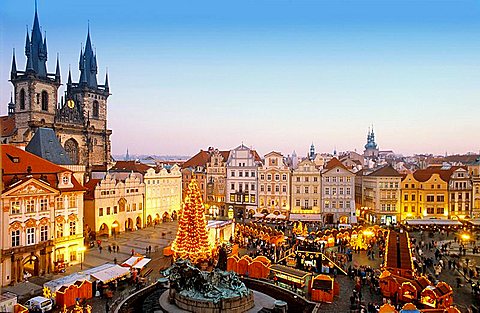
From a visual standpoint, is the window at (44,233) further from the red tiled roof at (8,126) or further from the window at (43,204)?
the red tiled roof at (8,126)

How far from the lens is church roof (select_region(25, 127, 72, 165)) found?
32344 mm

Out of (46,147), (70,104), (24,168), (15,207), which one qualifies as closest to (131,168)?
(70,104)

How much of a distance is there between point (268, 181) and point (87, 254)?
74.7ft

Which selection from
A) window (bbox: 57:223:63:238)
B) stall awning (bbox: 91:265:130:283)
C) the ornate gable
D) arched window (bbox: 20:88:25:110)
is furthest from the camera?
arched window (bbox: 20:88:25:110)

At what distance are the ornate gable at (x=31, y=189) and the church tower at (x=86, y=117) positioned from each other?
2883cm

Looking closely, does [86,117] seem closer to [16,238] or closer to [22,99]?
[22,99]

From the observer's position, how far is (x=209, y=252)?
2475 cm

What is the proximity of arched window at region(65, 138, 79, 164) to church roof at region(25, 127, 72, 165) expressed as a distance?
62.2 ft

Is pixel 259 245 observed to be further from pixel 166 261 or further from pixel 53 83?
pixel 53 83

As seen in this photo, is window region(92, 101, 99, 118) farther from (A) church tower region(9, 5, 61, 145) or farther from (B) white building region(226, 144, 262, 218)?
(B) white building region(226, 144, 262, 218)

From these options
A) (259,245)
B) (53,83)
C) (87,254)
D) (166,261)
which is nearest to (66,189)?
(87,254)

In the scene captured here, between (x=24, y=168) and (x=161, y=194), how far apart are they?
22.8 metres

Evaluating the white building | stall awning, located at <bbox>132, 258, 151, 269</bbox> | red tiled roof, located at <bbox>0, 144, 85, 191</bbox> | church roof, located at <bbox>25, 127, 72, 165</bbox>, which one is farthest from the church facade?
stall awning, located at <bbox>132, 258, 151, 269</bbox>

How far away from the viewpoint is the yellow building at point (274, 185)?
4509cm
